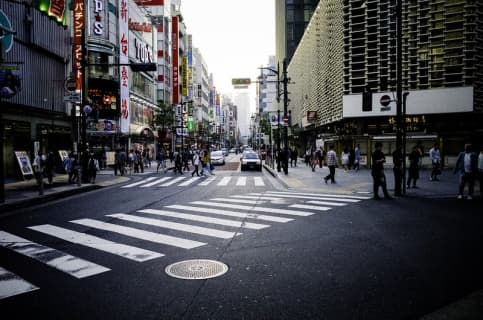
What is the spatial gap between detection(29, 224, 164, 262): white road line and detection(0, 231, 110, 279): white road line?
56 centimetres

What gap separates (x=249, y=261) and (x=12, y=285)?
3304 millimetres

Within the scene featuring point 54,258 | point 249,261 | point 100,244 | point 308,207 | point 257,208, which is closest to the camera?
point 249,261

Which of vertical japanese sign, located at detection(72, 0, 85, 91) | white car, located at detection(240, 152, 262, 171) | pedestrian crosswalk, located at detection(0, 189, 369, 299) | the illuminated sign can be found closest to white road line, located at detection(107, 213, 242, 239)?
pedestrian crosswalk, located at detection(0, 189, 369, 299)

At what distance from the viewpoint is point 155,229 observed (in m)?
7.97

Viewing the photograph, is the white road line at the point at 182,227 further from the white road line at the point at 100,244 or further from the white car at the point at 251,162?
the white car at the point at 251,162

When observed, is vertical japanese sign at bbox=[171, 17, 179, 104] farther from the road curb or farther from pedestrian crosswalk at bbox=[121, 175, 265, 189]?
the road curb

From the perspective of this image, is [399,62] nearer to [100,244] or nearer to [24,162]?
[100,244]

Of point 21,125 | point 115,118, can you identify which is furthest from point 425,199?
point 115,118

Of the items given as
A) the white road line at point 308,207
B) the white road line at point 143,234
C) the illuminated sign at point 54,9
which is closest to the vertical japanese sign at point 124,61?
the illuminated sign at point 54,9

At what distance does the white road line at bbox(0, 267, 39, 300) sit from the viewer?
4422 mm

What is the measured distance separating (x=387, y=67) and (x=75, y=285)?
2722 cm

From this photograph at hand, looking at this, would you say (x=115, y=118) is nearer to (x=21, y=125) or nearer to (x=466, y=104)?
(x=21, y=125)

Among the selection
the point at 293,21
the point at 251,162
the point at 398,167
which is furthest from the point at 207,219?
the point at 293,21

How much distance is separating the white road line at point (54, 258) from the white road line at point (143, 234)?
5.02ft
